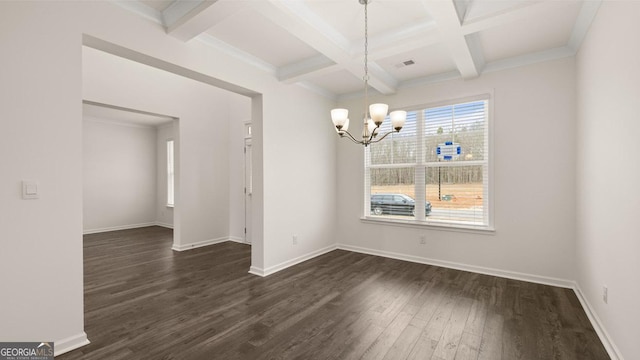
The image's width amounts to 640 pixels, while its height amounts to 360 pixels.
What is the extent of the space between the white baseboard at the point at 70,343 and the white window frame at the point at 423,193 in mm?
3879

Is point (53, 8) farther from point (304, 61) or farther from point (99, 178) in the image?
point (99, 178)

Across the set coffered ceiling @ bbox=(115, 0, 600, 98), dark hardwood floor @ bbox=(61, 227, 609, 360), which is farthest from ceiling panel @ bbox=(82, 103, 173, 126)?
coffered ceiling @ bbox=(115, 0, 600, 98)

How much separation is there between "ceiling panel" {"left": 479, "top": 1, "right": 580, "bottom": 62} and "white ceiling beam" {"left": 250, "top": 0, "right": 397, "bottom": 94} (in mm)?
1457

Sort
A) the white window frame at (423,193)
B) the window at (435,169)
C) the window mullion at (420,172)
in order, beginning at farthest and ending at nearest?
the window mullion at (420,172)
the window at (435,169)
the white window frame at (423,193)

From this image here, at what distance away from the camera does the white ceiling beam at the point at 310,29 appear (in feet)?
7.82

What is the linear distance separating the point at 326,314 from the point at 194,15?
2988mm

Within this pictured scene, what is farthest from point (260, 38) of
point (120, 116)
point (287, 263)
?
point (120, 116)

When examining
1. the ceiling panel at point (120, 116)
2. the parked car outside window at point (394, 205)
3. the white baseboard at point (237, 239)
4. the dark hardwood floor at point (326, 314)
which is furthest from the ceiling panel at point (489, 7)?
the ceiling panel at point (120, 116)

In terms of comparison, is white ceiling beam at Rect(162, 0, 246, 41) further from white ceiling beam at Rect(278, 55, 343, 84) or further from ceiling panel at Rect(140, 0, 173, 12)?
white ceiling beam at Rect(278, 55, 343, 84)

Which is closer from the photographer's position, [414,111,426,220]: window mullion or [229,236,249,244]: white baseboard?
[414,111,426,220]: window mullion

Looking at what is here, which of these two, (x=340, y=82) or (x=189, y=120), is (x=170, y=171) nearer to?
(x=189, y=120)

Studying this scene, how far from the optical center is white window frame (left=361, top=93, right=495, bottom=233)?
154 inches

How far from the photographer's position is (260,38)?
3.16 m

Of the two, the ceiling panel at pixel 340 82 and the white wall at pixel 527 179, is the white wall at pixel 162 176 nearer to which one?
the ceiling panel at pixel 340 82
